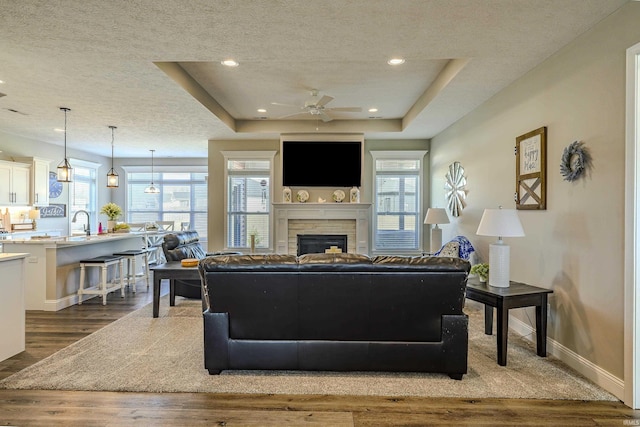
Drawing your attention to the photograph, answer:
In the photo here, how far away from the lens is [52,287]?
16.1 feet

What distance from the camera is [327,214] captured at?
7.29 metres

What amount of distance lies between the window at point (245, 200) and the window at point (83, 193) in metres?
4.01

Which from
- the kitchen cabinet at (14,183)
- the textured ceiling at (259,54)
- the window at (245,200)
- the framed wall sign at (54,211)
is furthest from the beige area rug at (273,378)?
the framed wall sign at (54,211)

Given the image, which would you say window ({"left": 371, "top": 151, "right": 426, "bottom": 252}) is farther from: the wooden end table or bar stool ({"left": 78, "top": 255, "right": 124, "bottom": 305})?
bar stool ({"left": 78, "top": 255, "right": 124, "bottom": 305})

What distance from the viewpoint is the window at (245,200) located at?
768 centimetres

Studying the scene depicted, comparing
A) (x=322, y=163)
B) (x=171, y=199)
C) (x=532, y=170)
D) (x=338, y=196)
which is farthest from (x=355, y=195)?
(x=171, y=199)

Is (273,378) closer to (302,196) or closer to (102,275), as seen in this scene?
(102,275)

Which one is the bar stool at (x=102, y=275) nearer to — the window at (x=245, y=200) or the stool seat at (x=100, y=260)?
the stool seat at (x=100, y=260)

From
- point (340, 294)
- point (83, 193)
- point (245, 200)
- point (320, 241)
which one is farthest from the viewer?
point (83, 193)

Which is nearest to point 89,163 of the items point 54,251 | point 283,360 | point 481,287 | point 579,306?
point 54,251

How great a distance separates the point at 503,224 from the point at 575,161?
0.75m

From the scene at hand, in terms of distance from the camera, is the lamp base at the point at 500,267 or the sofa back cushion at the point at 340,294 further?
the lamp base at the point at 500,267

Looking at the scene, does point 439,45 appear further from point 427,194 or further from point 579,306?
point 427,194

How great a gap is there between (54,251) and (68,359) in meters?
2.29
